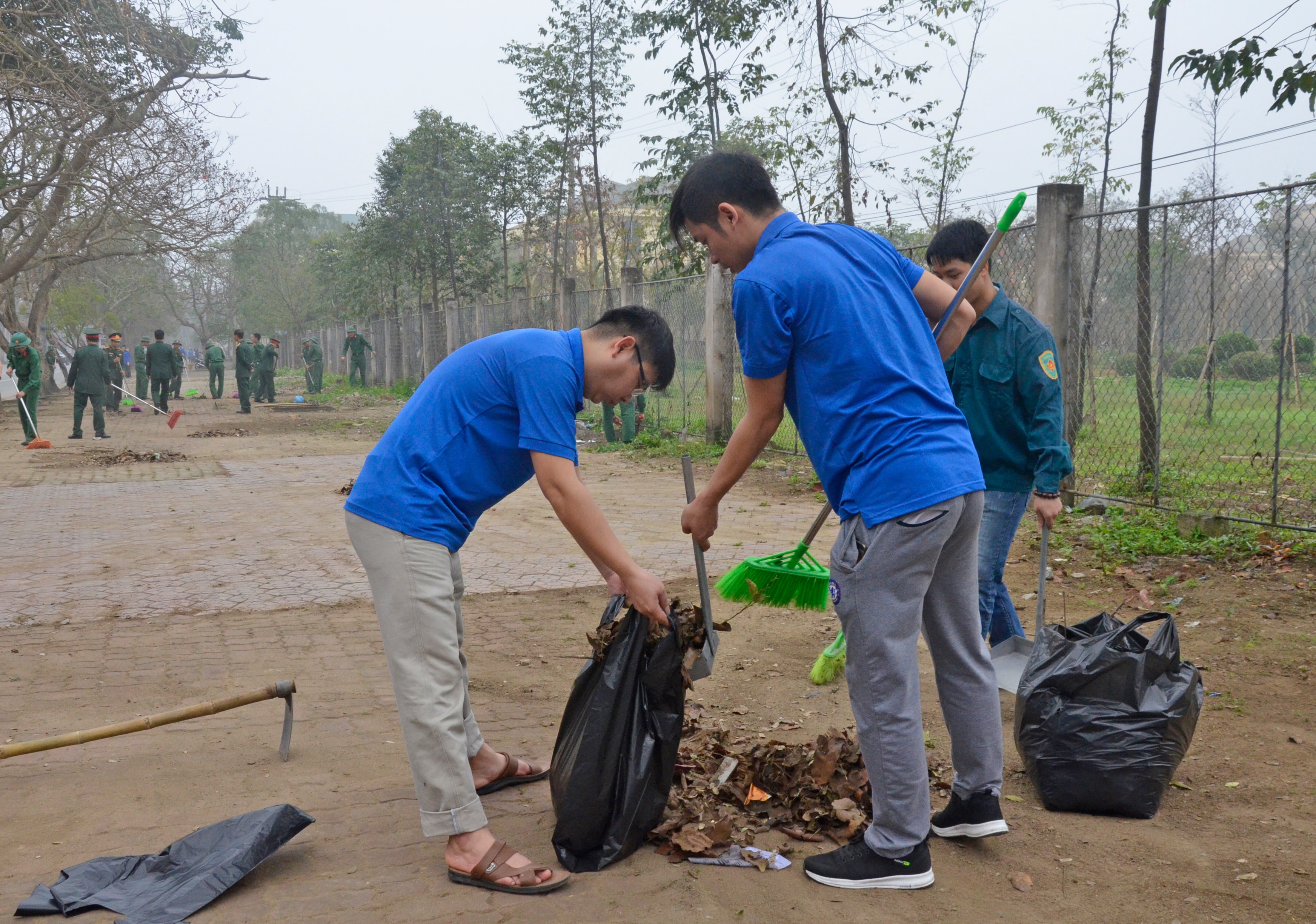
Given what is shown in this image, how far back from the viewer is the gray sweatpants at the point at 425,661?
266 cm

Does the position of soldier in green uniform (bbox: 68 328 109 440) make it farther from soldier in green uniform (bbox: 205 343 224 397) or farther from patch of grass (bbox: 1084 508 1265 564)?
patch of grass (bbox: 1084 508 1265 564)

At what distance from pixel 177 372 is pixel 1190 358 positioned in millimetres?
24038

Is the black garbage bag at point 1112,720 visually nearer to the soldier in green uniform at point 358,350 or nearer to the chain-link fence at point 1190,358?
the chain-link fence at point 1190,358

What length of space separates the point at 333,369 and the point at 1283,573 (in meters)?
45.8

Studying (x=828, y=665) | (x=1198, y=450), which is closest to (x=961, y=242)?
(x=828, y=665)

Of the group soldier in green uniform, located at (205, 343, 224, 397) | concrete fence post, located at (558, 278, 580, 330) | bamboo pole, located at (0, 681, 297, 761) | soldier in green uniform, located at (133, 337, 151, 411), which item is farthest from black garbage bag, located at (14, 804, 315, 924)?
soldier in green uniform, located at (133, 337, 151, 411)

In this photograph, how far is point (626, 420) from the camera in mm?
14266

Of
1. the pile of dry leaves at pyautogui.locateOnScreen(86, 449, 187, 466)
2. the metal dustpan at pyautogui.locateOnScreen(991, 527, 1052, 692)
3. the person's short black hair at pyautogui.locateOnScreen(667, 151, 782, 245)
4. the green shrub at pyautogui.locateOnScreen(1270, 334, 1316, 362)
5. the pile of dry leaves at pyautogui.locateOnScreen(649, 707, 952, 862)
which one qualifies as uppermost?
the person's short black hair at pyautogui.locateOnScreen(667, 151, 782, 245)

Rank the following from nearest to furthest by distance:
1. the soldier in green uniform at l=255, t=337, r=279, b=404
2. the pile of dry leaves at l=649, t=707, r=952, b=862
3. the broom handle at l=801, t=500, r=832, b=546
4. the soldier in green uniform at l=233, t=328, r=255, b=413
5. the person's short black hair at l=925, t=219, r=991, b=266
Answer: the pile of dry leaves at l=649, t=707, r=952, b=862 → the broom handle at l=801, t=500, r=832, b=546 → the person's short black hair at l=925, t=219, r=991, b=266 → the soldier in green uniform at l=233, t=328, r=255, b=413 → the soldier in green uniform at l=255, t=337, r=279, b=404

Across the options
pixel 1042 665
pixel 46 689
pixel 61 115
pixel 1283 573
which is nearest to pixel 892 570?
pixel 1042 665

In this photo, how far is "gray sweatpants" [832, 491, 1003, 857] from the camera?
2.49m

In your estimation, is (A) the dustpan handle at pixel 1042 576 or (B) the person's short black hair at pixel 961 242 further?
(B) the person's short black hair at pixel 961 242

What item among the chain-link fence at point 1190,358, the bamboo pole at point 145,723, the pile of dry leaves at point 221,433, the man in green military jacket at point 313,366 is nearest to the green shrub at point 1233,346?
the chain-link fence at point 1190,358

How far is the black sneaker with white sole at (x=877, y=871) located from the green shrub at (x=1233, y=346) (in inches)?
267
